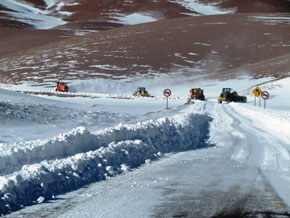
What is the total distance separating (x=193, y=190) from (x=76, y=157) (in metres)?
3.05

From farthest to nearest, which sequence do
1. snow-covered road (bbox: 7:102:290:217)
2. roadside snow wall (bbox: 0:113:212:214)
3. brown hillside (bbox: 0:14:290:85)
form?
1. brown hillside (bbox: 0:14:290:85)
2. roadside snow wall (bbox: 0:113:212:214)
3. snow-covered road (bbox: 7:102:290:217)

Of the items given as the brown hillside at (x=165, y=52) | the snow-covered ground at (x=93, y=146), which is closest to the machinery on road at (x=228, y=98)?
the snow-covered ground at (x=93, y=146)

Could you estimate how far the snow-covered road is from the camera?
8.62 meters

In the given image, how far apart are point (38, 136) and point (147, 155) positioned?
5373mm

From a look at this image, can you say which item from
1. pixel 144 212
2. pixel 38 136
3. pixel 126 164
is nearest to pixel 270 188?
pixel 144 212

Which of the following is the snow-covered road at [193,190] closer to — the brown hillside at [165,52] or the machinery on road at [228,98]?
the machinery on road at [228,98]

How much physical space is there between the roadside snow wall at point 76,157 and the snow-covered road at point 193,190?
380 millimetres

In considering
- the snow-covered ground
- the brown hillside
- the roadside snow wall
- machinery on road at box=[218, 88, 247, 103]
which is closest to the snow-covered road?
the snow-covered ground

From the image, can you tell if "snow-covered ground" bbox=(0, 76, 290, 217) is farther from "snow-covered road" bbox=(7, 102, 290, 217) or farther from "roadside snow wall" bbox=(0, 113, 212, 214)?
"snow-covered road" bbox=(7, 102, 290, 217)

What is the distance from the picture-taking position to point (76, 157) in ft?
39.7

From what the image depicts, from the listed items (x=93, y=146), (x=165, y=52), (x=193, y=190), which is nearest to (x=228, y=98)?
(x=93, y=146)

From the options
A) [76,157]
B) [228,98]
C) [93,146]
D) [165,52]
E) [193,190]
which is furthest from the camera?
[165,52]

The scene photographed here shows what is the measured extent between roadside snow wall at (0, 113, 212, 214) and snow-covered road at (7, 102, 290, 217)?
15.0 inches

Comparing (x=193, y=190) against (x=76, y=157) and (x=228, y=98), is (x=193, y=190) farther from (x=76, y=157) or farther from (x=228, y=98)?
(x=228, y=98)
